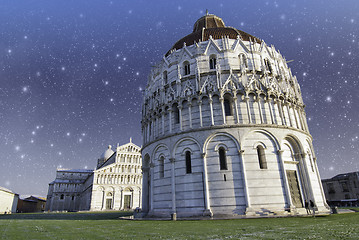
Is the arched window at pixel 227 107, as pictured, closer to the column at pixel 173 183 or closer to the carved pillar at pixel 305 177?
the column at pixel 173 183

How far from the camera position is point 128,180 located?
3265 inches

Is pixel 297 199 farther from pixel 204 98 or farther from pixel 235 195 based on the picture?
pixel 204 98

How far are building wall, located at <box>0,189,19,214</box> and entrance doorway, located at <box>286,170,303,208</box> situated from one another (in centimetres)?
7182

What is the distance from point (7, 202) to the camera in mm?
66438

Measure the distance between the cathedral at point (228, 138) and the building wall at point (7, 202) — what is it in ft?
189

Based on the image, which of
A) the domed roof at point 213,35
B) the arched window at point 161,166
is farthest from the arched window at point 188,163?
the domed roof at point 213,35

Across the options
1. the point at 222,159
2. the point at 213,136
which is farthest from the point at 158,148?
the point at 222,159

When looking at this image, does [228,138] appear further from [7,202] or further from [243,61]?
[7,202]

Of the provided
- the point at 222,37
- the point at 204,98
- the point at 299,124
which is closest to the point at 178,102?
the point at 204,98

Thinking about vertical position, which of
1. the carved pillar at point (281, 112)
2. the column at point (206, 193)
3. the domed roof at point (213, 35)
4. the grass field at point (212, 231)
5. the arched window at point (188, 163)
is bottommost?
the grass field at point (212, 231)

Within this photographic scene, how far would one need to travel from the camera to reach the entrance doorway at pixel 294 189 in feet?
69.2

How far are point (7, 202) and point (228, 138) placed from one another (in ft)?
247

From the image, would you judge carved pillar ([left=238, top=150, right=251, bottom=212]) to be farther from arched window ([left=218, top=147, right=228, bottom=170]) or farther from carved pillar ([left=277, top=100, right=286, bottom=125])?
carved pillar ([left=277, top=100, right=286, bottom=125])

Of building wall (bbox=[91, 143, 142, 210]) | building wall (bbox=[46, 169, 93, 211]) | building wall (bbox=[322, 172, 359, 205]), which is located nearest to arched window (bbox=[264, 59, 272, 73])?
building wall (bbox=[322, 172, 359, 205])
